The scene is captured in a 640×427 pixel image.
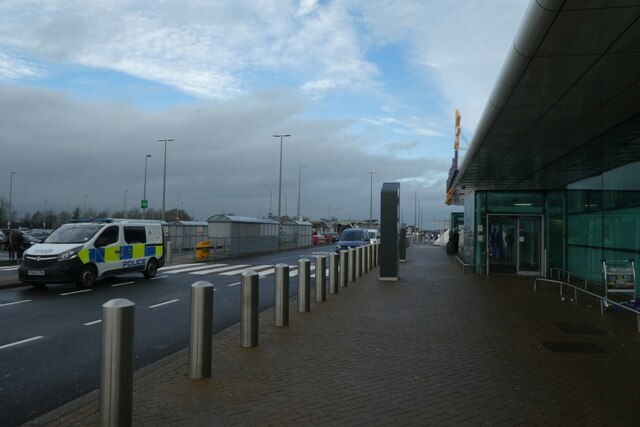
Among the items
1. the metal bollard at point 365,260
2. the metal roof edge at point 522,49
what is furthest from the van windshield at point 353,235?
the metal roof edge at point 522,49

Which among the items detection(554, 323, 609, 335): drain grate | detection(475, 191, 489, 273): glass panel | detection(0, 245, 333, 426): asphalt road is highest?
detection(475, 191, 489, 273): glass panel

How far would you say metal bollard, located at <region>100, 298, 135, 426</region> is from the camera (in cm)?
395

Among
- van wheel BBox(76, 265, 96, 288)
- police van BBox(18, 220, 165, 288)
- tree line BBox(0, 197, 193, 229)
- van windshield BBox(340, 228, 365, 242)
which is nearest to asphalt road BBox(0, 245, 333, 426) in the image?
van wheel BBox(76, 265, 96, 288)

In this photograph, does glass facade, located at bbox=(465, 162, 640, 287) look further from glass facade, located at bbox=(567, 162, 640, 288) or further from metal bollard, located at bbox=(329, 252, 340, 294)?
metal bollard, located at bbox=(329, 252, 340, 294)

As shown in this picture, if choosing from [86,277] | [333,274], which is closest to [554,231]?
[333,274]

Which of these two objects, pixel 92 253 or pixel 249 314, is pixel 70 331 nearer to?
pixel 249 314

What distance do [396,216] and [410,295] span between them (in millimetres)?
4256

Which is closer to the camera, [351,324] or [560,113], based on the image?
[351,324]

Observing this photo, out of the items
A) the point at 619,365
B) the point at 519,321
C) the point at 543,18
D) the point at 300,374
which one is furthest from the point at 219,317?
the point at 543,18

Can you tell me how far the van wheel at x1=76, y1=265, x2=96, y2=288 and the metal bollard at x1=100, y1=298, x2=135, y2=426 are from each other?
10.9 metres

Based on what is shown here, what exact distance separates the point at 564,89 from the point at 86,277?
12090 millimetres

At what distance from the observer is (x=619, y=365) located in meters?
6.16

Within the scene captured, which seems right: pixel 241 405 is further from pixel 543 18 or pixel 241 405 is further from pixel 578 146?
pixel 578 146

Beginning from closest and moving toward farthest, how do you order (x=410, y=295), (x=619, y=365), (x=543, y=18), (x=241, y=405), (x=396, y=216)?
(x=241, y=405) → (x=543, y=18) → (x=619, y=365) → (x=410, y=295) → (x=396, y=216)
